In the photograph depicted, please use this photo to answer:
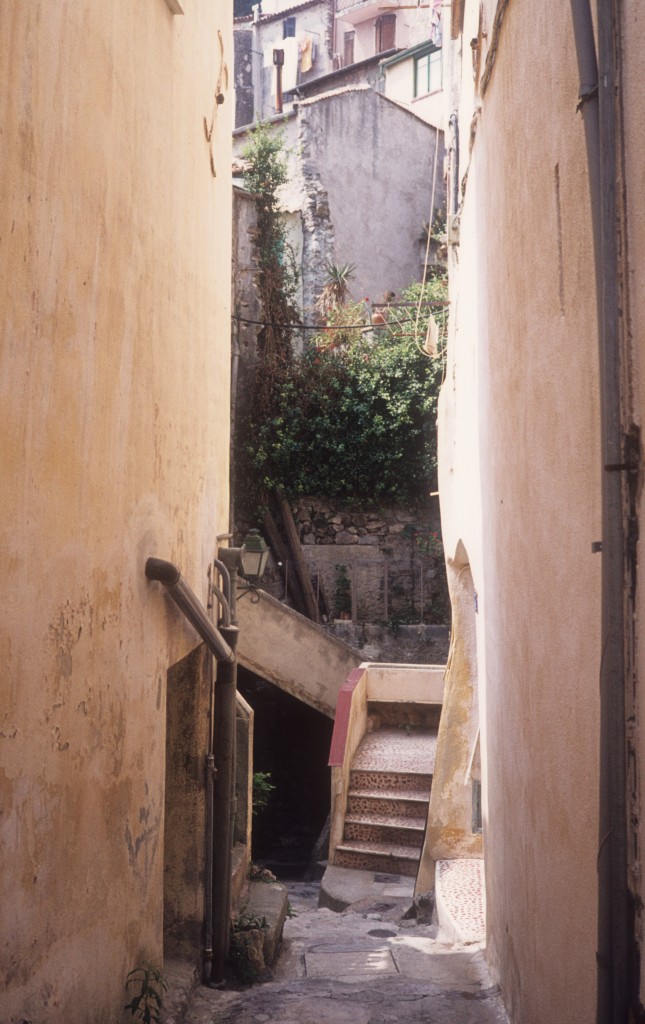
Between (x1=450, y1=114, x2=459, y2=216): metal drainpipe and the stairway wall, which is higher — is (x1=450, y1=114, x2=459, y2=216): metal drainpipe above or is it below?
above

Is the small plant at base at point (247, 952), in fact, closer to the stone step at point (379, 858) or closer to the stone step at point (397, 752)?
the stone step at point (379, 858)

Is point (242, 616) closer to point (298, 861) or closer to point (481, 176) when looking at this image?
point (298, 861)

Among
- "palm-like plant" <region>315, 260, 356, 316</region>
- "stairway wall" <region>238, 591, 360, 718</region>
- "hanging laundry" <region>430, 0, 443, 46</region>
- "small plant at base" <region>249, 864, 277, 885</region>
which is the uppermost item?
"hanging laundry" <region>430, 0, 443, 46</region>

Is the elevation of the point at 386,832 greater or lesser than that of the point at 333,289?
lesser

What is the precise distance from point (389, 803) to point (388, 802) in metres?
0.02

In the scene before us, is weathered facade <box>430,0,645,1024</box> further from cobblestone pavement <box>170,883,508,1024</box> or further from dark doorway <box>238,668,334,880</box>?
dark doorway <box>238,668,334,880</box>

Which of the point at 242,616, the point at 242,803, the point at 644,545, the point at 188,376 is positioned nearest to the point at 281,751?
the point at 242,616

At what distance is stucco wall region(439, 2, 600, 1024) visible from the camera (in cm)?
299

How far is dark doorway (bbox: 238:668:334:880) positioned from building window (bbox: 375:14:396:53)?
24.3 metres

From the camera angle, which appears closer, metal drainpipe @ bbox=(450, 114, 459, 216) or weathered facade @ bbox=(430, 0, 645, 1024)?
weathered facade @ bbox=(430, 0, 645, 1024)

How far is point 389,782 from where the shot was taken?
1123cm

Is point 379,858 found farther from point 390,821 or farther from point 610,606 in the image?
point 610,606

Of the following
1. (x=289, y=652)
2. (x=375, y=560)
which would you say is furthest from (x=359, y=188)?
(x=289, y=652)

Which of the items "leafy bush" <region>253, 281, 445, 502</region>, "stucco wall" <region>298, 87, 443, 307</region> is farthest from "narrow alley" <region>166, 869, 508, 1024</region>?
"stucco wall" <region>298, 87, 443, 307</region>
